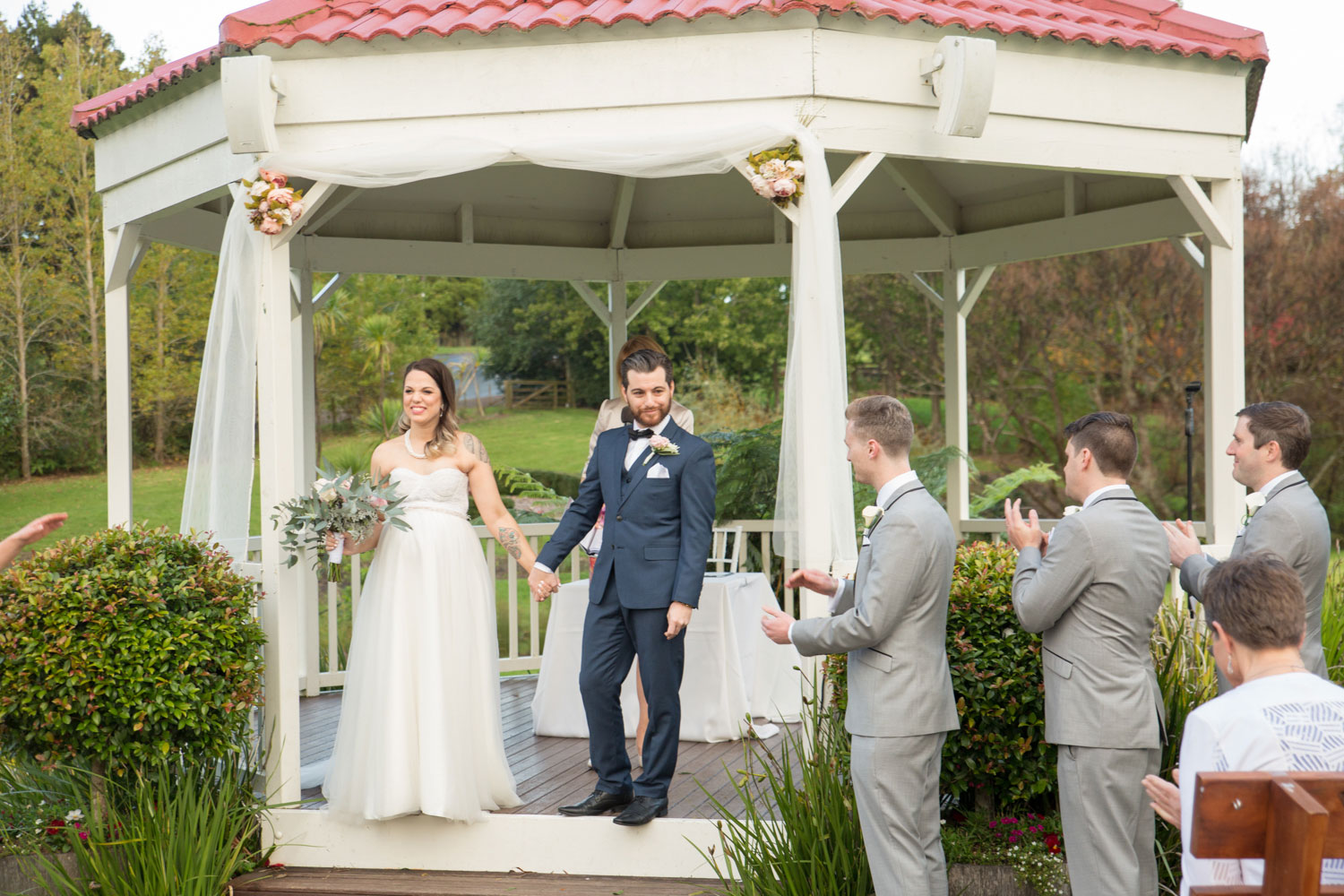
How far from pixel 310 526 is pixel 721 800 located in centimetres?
217

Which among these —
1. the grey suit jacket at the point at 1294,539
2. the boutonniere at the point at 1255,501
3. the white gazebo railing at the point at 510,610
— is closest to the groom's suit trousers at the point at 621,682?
the grey suit jacket at the point at 1294,539

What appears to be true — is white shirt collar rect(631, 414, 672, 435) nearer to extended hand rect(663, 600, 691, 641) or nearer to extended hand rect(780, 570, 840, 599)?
extended hand rect(663, 600, 691, 641)

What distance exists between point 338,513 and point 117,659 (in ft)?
3.17

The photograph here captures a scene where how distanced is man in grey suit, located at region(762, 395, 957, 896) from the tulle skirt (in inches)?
71.8

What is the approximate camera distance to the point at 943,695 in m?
3.63

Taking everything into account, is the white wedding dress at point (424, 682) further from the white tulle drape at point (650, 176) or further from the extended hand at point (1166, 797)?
the extended hand at point (1166, 797)

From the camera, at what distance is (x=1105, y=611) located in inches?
138

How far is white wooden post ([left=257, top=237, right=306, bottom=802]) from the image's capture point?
197 inches

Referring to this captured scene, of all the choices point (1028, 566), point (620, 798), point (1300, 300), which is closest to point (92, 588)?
point (620, 798)

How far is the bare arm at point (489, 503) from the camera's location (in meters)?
5.07

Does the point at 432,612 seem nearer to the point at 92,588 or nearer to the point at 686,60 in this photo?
the point at 92,588

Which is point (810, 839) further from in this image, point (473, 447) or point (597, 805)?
point (473, 447)

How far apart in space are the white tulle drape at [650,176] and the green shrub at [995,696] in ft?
1.92

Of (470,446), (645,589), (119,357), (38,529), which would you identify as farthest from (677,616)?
(119,357)
